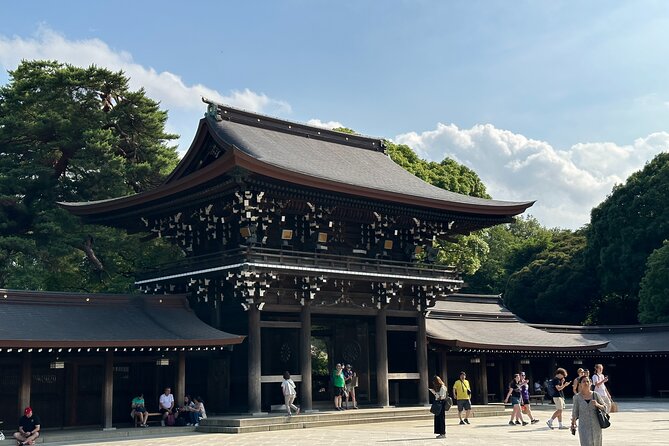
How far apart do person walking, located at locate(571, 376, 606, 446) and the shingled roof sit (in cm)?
1520

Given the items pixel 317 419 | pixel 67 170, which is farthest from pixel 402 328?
pixel 67 170

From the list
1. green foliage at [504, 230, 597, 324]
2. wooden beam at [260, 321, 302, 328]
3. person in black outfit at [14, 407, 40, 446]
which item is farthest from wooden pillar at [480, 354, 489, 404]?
green foliage at [504, 230, 597, 324]

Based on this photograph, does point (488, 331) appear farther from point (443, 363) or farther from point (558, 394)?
point (558, 394)

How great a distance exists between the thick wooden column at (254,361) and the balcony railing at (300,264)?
203cm

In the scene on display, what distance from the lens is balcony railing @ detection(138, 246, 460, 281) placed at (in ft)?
95.3

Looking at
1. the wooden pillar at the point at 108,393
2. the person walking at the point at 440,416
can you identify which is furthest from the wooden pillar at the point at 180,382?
the person walking at the point at 440,416

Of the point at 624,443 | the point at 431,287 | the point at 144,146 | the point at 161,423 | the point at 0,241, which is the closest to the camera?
the point at 624,443

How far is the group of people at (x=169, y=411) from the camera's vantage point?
27.3m

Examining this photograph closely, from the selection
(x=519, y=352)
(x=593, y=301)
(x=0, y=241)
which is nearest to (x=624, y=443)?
(x=519, y=352)

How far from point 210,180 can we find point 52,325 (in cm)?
751

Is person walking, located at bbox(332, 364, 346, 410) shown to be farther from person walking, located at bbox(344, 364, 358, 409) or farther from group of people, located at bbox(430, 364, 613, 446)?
group of people, located at bbox(430, 364, 613, 446)

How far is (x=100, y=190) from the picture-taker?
44.5 meters

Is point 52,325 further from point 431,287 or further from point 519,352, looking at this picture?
point 519,352

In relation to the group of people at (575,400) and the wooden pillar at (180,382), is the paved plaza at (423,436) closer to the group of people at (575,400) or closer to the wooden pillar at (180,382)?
the group of people at (575,400)
